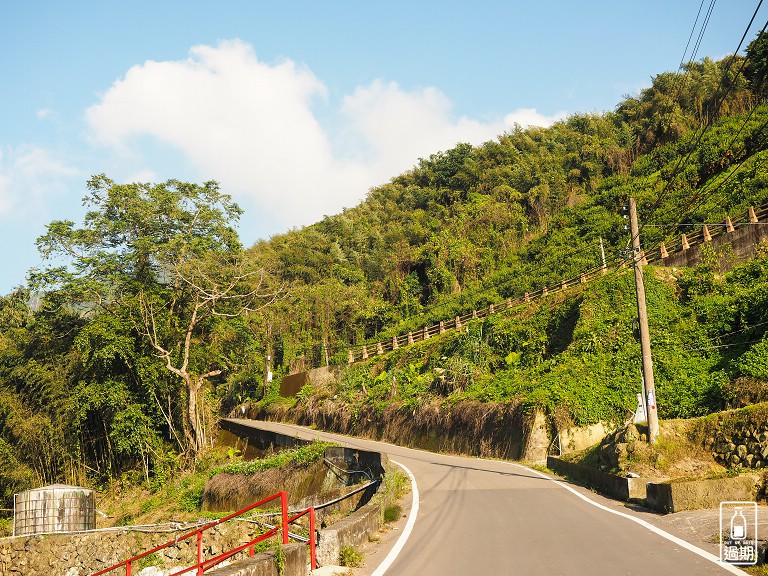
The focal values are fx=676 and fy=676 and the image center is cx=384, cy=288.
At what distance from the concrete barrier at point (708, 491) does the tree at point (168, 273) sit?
21.1 metres

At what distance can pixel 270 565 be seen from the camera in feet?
22.7

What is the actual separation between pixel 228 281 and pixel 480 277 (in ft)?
102

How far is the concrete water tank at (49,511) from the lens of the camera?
21781mm

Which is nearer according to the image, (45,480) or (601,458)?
(601,458)

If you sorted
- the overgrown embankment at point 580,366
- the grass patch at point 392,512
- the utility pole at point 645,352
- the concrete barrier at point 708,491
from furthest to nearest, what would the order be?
the overgrown embankment at point 580,366
the utility pole at point 645,352
the grass patch at point 392,512
the concrete barrier at point 708,491

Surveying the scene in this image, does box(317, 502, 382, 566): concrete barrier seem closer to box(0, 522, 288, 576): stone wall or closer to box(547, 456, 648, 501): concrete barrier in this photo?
box(547, 456, 648, 501): concrete barrier

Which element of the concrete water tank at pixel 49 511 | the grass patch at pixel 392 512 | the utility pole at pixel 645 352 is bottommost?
the concrete water tank at pixel 49 511

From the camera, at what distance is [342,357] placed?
163ft

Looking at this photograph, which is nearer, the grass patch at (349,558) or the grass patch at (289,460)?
the grass patch at (349,558)

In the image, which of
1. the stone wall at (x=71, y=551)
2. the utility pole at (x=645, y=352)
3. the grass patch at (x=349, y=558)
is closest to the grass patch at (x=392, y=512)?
the grass patch at (x=349, y=558)

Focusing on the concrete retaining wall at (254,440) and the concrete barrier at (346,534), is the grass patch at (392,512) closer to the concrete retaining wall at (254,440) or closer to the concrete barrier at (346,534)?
the concrete barrier at (346,534)

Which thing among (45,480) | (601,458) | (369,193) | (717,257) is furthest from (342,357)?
(369,193)

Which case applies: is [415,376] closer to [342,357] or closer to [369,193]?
[342,357]
